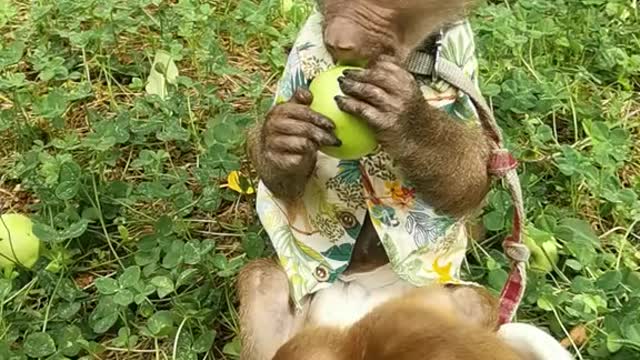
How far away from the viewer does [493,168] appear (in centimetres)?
335

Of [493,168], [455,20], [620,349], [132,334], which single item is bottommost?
[132,334]

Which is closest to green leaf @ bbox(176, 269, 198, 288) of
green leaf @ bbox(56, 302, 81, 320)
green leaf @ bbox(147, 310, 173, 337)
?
green leaf @ bbox(147, 310, 173, 337)

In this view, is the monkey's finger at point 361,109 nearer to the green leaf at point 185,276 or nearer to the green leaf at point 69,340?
the green leaf at point 185,276

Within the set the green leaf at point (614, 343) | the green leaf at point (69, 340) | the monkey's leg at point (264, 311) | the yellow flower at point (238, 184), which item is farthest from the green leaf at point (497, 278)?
the green leaf at point (69, 340)

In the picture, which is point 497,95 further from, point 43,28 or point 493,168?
point 43,28

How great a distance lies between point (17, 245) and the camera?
12.2 ft

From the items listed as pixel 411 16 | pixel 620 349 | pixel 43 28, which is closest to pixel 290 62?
pixel 411 16

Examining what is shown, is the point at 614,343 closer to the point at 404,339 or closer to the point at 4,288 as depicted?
the point at 404,339

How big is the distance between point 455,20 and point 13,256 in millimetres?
1550

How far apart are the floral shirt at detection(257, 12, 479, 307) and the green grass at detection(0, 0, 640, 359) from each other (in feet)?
1.08

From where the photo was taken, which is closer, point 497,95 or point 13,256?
point 13,256

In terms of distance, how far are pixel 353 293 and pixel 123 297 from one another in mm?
676

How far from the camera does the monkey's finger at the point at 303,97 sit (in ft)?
9.64

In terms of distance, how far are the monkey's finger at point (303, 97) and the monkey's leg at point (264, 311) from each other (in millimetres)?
663
